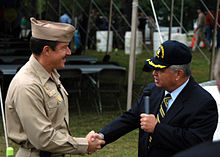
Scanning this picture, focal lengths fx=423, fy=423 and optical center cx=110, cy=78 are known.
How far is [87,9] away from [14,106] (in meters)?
12.9

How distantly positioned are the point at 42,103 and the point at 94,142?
68 cm

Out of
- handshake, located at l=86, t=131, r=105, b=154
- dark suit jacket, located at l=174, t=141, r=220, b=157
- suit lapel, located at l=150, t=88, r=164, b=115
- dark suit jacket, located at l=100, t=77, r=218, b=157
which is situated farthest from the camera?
handshake, located at l=86, t=131, r=105, b=154

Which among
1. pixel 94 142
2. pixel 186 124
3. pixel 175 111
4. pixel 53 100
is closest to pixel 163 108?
pixel 175 111

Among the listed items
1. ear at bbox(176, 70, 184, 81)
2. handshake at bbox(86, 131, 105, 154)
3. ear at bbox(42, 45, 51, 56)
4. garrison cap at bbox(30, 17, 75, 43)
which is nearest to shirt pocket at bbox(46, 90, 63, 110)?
ear at bbox(42, 45, 51, 56)

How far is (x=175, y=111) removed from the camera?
9.50 feet

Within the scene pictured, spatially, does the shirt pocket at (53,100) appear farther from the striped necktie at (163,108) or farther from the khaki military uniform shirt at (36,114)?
the striped necktie at (163,108)

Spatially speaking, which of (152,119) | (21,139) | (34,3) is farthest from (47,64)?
(34,3)

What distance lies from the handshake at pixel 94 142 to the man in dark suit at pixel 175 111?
1.19ft

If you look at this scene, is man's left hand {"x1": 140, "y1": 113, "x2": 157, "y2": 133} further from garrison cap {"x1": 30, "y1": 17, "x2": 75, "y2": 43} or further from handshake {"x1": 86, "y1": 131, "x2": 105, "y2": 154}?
garrison cap {"x1": 30, "y1": 17, "x2": 75, "y2": 43}

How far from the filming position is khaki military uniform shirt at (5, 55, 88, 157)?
2697 mm

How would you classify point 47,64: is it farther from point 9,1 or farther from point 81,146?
point 9,1

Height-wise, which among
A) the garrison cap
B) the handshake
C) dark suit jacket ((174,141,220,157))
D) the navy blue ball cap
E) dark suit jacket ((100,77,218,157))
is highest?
the garrison cap

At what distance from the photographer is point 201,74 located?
46.8 ft

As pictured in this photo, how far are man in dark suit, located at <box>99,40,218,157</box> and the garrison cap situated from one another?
25.1 inches
